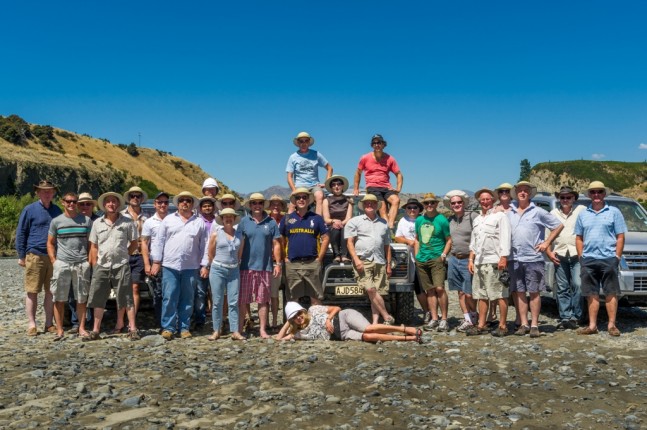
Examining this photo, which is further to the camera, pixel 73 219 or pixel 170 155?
pixel 170 155

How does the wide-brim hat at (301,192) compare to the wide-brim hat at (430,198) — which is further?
the wide-brim hat at (430,198)

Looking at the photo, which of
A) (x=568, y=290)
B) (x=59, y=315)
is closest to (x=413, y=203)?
(x=568, y=290)

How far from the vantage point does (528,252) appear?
28.7ft

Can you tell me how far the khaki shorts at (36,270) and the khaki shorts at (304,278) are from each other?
3691 millimetres

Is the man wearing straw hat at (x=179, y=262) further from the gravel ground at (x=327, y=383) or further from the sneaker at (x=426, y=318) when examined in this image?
the sneaker at (x=426, y=318)

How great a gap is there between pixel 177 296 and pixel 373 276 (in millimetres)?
2938

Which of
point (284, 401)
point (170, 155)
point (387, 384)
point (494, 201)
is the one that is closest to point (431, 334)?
point (494, 201)

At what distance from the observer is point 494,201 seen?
9.37 m

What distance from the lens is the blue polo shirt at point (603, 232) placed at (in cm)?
876

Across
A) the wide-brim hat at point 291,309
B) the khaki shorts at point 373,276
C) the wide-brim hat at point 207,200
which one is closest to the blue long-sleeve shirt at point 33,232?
the wide-brim hat at point 207,200

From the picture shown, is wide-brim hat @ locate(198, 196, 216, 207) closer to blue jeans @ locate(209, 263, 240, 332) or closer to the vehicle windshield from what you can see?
blue jeans @ locate(209, 263, 240, 332)

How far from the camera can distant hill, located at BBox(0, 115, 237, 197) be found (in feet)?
238

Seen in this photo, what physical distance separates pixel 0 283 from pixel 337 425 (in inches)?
577

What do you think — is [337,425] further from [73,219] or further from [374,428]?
[73,219]
